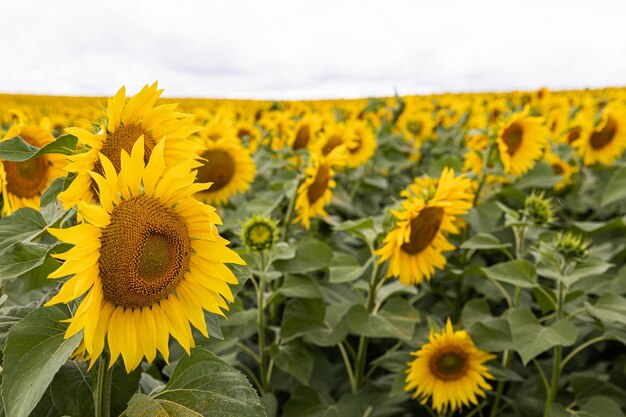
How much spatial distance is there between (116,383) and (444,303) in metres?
2.25

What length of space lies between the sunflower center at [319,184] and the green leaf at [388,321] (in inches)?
29.3

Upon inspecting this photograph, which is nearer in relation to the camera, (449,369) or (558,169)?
(449,369)

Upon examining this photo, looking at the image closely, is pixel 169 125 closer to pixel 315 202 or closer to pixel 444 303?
pixel 315 202

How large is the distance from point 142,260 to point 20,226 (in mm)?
352

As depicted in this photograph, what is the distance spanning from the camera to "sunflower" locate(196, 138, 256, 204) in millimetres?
3418

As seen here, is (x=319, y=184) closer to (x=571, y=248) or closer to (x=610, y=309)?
(x=571, y=248)

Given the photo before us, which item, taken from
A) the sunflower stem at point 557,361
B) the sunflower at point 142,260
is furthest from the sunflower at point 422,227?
the sunflower at point 142,260

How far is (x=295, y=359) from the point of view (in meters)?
2.31

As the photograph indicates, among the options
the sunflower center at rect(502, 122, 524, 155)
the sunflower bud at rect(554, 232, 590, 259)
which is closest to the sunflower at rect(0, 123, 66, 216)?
the sunflower bud at rect(554, 232, 590, 259)

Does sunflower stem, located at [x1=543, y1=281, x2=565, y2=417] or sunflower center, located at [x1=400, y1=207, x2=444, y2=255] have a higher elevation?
sunflower center, located at [x1=400, y1=207, x2=444, y2=255]

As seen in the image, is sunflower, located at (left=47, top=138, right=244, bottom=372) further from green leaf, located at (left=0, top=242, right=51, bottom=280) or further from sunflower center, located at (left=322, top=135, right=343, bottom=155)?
sunflower center, located at (left=322, top=135, right=343, bottom=155)

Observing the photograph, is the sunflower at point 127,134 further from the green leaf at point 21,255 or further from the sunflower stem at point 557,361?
the sunflower stem at point 557,361

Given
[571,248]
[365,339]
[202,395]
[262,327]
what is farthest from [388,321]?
[202,395]

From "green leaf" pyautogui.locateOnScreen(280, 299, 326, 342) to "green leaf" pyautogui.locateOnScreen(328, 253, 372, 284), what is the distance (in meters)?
0.14
